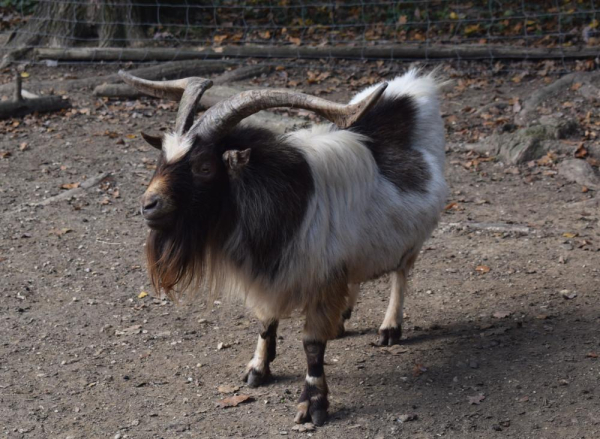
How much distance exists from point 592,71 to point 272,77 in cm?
382

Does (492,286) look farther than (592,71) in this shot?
No

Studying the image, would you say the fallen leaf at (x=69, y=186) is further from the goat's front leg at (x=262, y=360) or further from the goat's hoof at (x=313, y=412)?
the goat's hoof at (x=313, y=412)

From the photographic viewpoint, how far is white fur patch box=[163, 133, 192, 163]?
3998 millimetres

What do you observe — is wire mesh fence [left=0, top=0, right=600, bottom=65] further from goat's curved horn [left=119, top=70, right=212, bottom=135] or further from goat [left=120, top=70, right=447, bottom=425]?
goat [left=120, top=70, right=447, bottom=425]

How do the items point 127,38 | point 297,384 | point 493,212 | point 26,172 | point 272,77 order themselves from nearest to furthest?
point 297,384 → point 493,212 → point 26,172 → point 272,77 → point 127,38

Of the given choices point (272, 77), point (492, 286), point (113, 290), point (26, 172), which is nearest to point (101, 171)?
point (26, 172)

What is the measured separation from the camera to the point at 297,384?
4.69 metres

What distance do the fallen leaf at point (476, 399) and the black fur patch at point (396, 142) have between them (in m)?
1.21

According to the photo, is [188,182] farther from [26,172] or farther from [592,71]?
[592,71]

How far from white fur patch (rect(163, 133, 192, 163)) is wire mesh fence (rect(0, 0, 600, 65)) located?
21.9ft

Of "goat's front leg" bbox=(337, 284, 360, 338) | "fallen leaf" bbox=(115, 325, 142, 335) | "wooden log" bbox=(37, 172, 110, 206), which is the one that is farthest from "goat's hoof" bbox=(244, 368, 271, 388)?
"wooden log" bbox=(37, 172, 110, 206)

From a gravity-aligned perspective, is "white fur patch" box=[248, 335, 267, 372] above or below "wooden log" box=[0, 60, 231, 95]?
below

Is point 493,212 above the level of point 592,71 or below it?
below

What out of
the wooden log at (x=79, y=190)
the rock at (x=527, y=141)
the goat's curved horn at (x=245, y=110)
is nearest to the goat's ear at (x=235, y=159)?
the goat's curved horn at (x=245, y=110)
